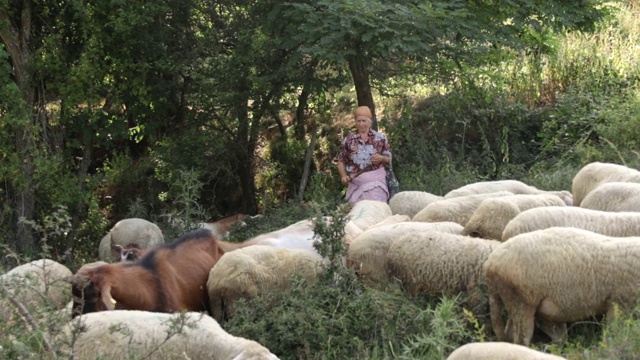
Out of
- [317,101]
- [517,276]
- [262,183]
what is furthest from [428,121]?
[517,276]

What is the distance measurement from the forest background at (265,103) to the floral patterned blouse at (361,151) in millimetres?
607

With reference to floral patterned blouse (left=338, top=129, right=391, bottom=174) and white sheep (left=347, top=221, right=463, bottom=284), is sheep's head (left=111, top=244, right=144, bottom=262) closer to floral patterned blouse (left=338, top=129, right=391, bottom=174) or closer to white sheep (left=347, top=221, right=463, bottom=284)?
white sheep (left=347, top=221, right=463, bottom=284)

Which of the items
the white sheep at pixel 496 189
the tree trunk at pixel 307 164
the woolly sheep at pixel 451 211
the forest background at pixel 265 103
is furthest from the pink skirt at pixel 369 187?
the tree trunk at pixel 307 164

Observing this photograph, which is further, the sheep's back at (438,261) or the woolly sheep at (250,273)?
the woolly sheep at (250,273)

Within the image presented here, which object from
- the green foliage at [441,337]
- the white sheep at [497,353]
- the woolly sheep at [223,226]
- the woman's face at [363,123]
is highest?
the woman's face at [363,123]

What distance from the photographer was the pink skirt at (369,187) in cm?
1256

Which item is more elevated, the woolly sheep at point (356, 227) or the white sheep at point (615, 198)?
the white sheep at point (615, 198)

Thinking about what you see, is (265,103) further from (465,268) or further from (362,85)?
(465,268)

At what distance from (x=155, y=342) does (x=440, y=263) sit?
2.81 m

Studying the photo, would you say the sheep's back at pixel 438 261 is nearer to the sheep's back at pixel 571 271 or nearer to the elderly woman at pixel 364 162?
the sheep's back at pixel 571 271

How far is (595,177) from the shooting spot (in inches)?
420

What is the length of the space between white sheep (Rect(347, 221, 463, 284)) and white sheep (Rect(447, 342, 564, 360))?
10.5 ft

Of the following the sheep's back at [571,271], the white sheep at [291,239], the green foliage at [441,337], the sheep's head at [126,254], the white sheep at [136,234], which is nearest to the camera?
the green foliage at [441,337]

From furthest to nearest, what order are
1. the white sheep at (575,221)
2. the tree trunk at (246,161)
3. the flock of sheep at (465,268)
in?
the tree trunk at (246,161), the white sheep at (575,221), the flock of sheep at (465,268)
